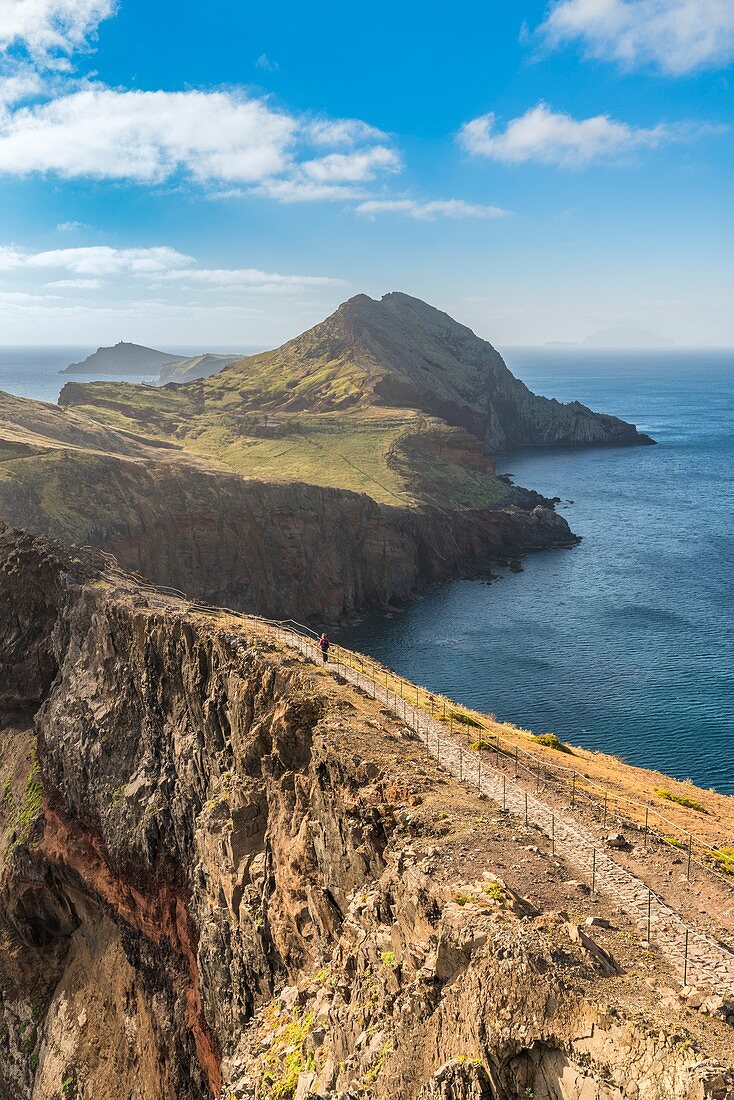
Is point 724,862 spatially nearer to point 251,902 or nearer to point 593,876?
point 593,876

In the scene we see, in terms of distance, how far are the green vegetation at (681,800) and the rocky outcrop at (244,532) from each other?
246 feet

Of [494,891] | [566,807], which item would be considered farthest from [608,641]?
[494,891]

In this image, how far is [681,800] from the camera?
41469 mm

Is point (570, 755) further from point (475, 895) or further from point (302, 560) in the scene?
point (302, 560)

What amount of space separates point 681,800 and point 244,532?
8397 centimetres

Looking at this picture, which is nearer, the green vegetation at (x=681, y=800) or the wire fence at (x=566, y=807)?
the wire fence at (x=566, y=807)

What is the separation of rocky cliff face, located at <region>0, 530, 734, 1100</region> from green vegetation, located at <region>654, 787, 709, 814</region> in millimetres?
17671

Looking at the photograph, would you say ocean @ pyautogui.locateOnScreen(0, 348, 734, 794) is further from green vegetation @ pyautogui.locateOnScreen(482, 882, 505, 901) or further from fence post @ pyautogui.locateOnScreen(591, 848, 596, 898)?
green vegetation @ pyautogui.locateOnScreen(482, 882, 505, 901)

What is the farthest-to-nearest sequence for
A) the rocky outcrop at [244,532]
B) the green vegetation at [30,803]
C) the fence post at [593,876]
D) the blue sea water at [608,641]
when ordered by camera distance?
the rocky outcrop at [244,532] → the blue sea water at [608,641] → the green vegetation at [30,803] → the fence post at [593,876]

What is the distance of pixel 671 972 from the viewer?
18.1m

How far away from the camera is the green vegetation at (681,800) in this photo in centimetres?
4044

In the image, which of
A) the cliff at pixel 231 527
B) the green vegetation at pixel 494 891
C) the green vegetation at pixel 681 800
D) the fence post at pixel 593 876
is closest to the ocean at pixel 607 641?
the cliff at pixel 231 527

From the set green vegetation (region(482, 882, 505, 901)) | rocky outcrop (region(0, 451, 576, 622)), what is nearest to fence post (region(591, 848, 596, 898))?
green vegetation (region(482, 882, 505, 901))

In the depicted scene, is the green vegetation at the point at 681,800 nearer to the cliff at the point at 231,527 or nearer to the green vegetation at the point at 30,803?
the green vegetation at the point at 30,803
